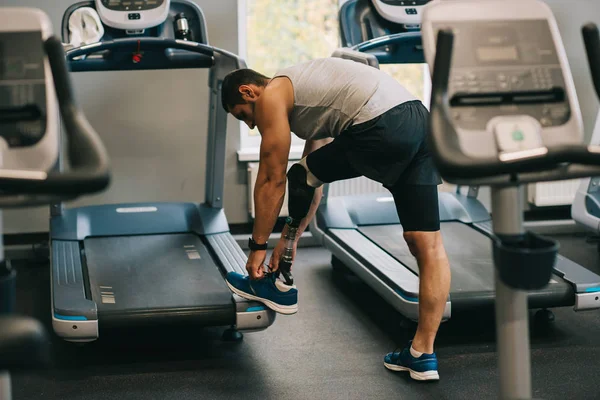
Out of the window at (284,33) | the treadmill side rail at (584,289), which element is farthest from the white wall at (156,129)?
the treadmill side rail at (584,289)

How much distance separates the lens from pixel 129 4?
4223 mm

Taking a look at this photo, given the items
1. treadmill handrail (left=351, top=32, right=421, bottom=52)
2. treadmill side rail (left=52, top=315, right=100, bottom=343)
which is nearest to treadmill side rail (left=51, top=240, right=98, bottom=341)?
treadmill side rail (left=52, top=315, right=100, bottom=343)

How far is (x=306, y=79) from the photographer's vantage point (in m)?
3.09

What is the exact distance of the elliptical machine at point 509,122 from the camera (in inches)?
66.2

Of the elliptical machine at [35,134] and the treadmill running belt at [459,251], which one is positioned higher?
the elliptical machine at [35,134]

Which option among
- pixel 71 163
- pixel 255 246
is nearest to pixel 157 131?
pixel 255 246

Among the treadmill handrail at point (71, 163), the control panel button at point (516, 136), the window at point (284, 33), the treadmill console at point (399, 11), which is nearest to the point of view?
the treadmill handrail at point (71, 163)

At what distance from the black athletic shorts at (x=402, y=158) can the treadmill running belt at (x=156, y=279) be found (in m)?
0.84

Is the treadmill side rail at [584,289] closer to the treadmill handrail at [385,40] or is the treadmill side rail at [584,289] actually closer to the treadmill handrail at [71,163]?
the treadmill handrail at [385,40]

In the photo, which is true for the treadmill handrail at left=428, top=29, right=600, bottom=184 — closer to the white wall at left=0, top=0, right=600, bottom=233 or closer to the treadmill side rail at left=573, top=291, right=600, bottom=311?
the treadmill side rail at left=573, top=291, right=600, bottom=311

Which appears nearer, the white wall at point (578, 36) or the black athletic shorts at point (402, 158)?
the black athletic shorts at point (402, 158)

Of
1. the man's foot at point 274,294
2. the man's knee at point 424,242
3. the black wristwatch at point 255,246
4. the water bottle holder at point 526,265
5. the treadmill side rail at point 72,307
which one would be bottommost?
the treadmill side rail at point 72,307

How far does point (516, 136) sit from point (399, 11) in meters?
2.87

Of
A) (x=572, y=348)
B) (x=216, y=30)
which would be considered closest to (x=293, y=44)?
(x=216, y=30)
